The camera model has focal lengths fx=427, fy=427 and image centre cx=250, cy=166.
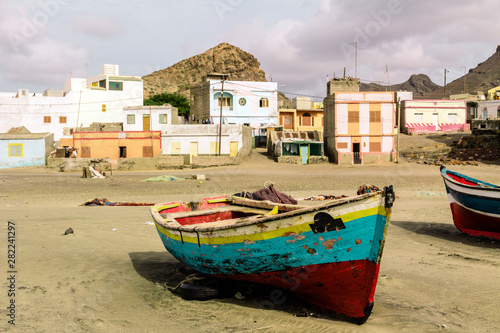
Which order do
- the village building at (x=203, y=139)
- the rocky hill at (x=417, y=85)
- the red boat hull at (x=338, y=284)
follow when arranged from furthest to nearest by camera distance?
the rocky hill at (x=417, y=85)
the village building at (x=203, y=139)
the red boat hull at (x=338, y=284)

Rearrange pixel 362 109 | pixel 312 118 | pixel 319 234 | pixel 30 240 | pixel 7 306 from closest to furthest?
pixel 319 234
pixel 7 306
pixel 30 240
pixel 362 109
pixel 312 118

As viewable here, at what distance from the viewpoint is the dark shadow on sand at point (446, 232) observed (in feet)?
30.8

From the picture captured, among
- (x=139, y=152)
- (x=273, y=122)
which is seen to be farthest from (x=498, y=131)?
(x=139, y=152)

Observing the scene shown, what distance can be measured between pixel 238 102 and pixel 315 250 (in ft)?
144

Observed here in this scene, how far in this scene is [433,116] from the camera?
51.0 m

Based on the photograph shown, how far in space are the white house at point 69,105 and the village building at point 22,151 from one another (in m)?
10.5

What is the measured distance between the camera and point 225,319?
5379mm

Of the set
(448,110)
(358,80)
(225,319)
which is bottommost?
(225,319)

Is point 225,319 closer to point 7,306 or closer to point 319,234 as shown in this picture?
point 319,234

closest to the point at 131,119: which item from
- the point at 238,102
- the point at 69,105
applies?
the point at 69,105

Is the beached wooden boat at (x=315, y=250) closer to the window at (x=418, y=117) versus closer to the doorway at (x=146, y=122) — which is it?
the doorway at (x=146, y=122)

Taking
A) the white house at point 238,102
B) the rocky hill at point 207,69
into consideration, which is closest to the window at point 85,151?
the white house at point 238,102

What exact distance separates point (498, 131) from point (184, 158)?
89.8 ft

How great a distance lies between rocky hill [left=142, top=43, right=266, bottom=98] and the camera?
298ft
